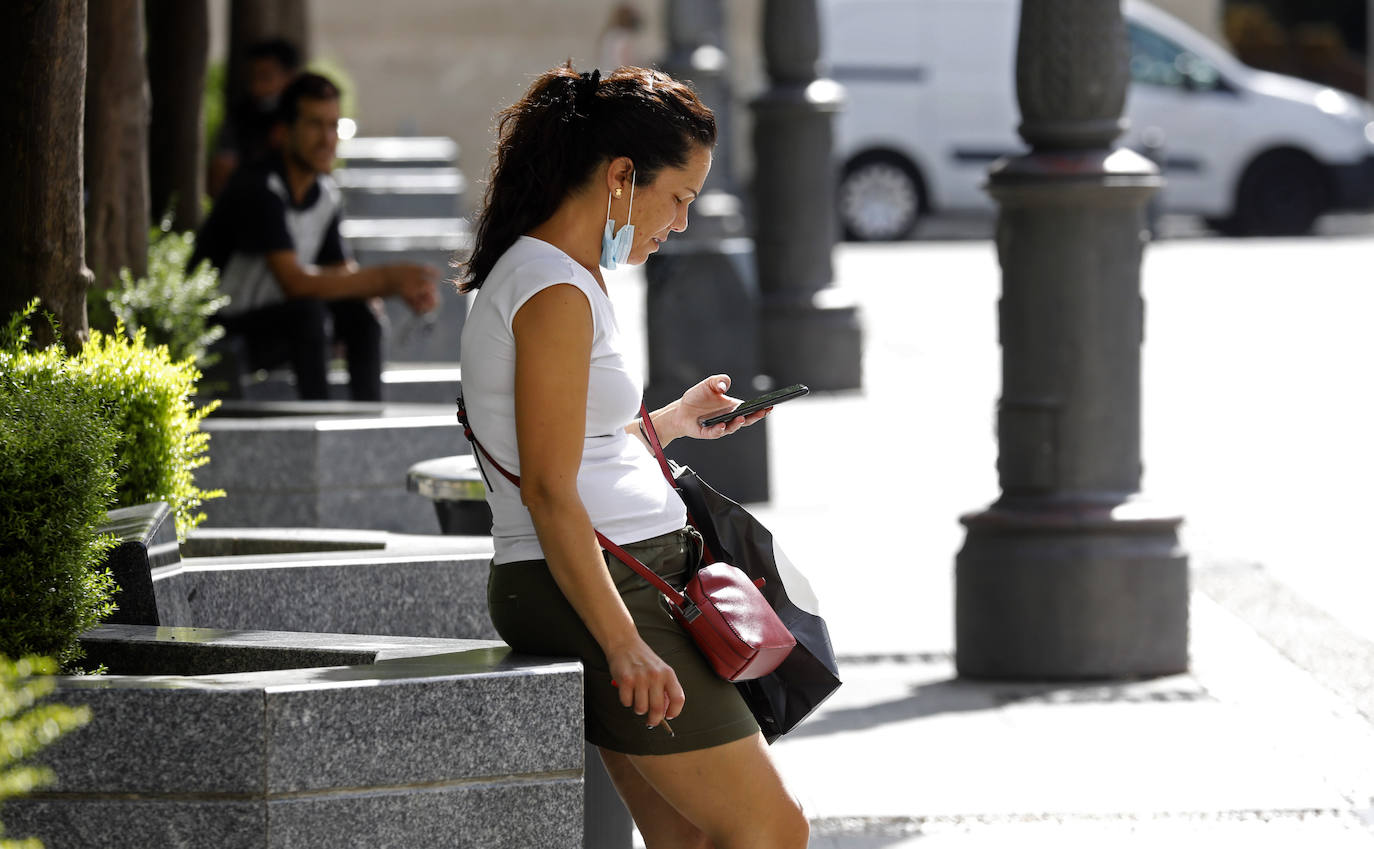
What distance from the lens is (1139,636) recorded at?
608 centimetres

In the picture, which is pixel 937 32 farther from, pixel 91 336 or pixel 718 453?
pixel 91 336

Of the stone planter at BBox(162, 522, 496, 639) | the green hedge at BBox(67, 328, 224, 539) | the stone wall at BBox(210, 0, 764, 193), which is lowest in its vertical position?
the stone planter at BBox(162, 522, 496, 639)

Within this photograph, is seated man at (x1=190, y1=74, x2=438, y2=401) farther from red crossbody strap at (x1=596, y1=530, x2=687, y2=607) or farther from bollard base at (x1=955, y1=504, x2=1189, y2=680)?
red crossbody strap at (x1=596, y1=530, x2=687, y2=607)

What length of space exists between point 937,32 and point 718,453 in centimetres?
1489

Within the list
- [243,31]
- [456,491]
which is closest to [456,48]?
[243,31]

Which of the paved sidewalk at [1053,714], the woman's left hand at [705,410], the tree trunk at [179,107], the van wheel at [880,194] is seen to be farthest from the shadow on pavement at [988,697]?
the van wheel at [880,194]

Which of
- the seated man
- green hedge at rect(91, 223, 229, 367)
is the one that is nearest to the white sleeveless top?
green hedge at rect(91, 223, 229, 367)

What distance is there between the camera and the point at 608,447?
10.5 feet

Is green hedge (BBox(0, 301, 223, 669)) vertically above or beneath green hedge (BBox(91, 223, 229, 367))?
beneath

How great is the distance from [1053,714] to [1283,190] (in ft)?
61.2

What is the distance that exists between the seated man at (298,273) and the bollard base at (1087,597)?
2.45 metres

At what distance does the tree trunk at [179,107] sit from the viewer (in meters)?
9.29

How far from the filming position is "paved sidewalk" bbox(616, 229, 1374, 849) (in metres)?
4.77

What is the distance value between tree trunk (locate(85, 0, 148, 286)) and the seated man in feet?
1.93
